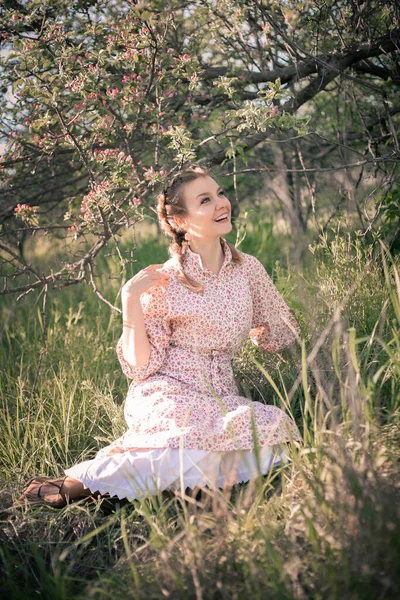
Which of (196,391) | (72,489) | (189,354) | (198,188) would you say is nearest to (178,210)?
(198,188)

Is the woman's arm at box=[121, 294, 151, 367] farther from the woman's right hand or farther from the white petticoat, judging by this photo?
the white petticoat

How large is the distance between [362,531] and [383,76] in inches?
120

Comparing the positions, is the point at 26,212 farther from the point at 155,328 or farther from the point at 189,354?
the point at 189,354

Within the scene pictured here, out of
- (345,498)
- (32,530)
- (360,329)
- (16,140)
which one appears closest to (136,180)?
(16,140)

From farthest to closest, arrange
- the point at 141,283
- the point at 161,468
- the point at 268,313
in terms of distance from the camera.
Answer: the point at 268,313 → the point at 141,283 → the point at 161,468

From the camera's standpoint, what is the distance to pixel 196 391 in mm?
2615

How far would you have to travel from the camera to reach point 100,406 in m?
3.16

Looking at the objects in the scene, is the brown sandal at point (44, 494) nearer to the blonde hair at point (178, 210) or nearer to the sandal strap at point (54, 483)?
the sandal strap at point (54, 483)

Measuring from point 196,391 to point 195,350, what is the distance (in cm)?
18

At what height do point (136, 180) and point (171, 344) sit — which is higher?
point (136, 180)

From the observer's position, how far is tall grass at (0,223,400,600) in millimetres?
1594

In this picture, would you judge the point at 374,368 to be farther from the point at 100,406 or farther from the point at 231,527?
the point at 100,406

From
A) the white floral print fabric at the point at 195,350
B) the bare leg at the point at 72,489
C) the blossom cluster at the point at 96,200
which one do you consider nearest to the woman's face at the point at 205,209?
the white floral print fabric at the point at 195,350

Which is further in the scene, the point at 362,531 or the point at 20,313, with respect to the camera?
the point at 20,313
